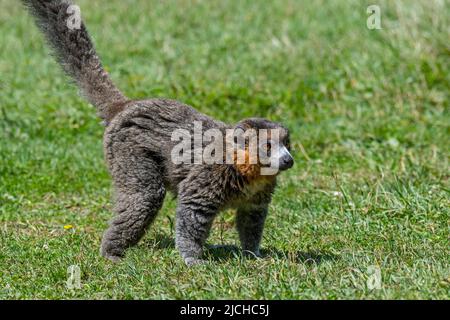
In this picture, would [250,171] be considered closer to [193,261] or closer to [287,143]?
[287,143]

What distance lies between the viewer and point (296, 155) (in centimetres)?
992

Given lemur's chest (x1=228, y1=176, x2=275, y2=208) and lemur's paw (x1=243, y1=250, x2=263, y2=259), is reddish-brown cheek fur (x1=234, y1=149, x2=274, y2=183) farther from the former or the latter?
lemur's paw (x1=243, y1=250, x2=263, y2=259)

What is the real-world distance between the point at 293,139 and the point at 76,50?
365cm

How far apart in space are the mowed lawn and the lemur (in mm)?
243

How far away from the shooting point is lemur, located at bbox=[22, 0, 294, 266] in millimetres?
6617

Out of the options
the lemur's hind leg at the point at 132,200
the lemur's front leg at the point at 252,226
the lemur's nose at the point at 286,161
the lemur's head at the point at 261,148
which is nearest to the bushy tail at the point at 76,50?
the lemur's hind leg at the point at 132,200

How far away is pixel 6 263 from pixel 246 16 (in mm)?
7943

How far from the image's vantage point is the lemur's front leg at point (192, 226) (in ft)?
21.6

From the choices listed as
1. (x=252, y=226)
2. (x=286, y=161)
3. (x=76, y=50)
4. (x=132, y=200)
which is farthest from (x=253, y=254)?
(x=76, y=50)

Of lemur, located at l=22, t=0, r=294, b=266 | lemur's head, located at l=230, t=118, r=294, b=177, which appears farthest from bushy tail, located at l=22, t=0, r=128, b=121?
lemur's head, located at l=230, t=118, r=294, b=177

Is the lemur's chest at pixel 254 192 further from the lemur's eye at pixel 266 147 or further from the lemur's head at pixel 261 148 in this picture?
the lemur's eye at pixel 266 147

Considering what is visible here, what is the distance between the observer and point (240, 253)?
6609 millimetres

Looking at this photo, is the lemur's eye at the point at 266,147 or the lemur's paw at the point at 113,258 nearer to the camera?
the lemur's eye at the point at 266,147
